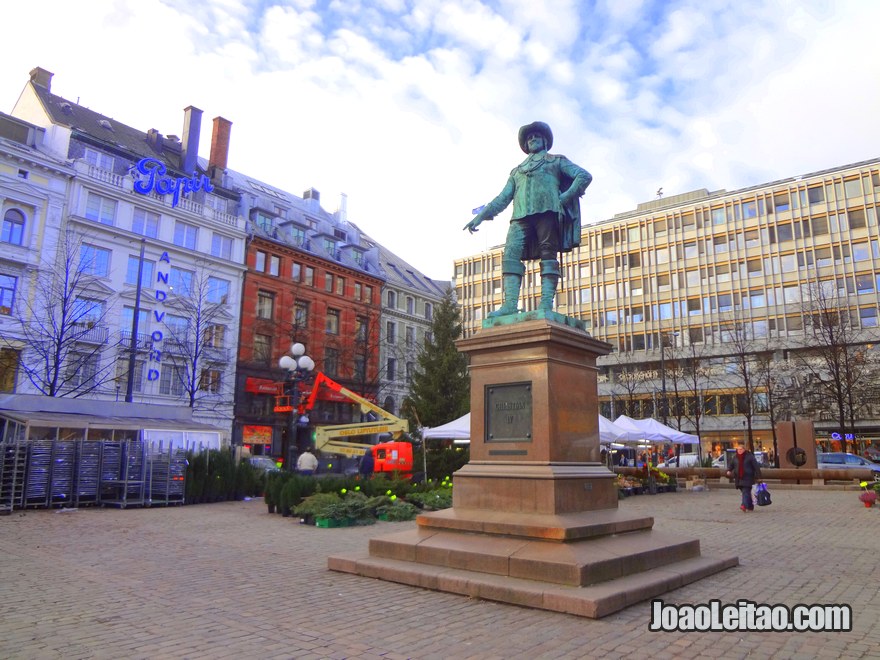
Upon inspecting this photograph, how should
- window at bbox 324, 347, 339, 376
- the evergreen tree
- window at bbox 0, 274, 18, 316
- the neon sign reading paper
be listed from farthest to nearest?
window at bbox 324, 347, 339, 376
the neon sign reading paper
window at bbox 0, 274, 18, 316
the evergreen tree

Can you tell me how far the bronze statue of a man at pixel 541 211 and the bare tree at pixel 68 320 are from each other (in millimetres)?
24251

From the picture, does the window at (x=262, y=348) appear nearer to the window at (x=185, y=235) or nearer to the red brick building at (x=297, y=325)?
the red brick building at (x=297, y=325)

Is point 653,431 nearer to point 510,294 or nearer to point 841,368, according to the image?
point 841,368

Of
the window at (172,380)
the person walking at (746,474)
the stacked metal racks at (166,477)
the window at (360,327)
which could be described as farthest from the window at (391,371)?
the person walking at (746,474)

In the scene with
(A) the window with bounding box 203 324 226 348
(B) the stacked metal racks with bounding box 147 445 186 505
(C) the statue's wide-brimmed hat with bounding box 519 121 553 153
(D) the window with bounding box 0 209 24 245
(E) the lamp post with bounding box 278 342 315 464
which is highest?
(D) the window with bounding box 0 209 24 245

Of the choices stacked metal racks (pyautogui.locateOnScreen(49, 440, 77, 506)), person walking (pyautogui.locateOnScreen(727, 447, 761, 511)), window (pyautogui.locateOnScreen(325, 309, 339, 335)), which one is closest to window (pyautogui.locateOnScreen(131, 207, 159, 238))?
window (pyautogui.locateOnScreen(325, 309, 339, 335))

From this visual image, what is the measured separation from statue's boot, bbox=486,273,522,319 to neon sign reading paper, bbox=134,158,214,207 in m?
35.3

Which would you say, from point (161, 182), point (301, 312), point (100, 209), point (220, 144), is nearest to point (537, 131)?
point (100, 209)

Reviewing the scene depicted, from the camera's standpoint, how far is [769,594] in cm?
659

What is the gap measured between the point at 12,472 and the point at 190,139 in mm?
33747

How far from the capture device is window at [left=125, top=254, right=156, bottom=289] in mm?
37844

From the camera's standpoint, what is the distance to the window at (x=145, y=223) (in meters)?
38.6

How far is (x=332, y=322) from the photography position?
2046 inches

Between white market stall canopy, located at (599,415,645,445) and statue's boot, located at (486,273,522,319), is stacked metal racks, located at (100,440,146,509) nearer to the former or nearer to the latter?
statue's boot, located at (486,273,522,319)
